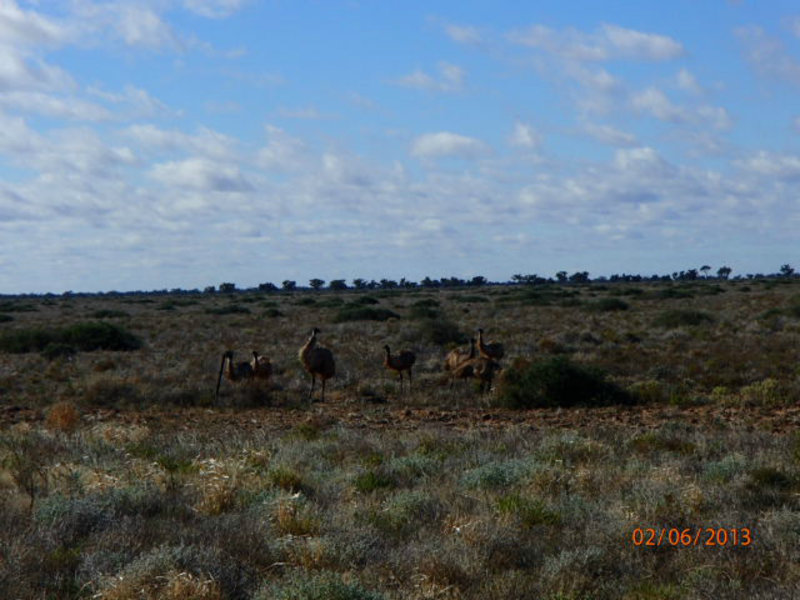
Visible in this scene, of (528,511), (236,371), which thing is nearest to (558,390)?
(236,371)

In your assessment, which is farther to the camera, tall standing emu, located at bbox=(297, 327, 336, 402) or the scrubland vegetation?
tall standing emu, located at bbox=(297, 327, 336, 402)

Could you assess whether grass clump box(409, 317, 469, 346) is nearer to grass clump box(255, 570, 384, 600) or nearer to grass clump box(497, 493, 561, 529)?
grass clump box(497, 493, 561, 529)

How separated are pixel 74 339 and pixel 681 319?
72.0 ft

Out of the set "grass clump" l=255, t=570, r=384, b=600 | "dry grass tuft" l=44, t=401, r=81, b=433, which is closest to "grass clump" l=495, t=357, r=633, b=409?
"dry grass tuft" l=44, t=401, r=81, b=433

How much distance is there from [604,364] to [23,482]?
16.3m

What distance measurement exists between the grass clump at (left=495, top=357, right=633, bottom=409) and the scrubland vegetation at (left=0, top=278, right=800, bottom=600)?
0.15 feet

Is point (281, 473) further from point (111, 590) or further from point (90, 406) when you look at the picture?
point (90, 406)

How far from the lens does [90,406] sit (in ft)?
61.3

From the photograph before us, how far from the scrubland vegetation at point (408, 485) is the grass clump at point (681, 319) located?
11630 millimetres

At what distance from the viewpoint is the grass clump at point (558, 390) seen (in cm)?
1758

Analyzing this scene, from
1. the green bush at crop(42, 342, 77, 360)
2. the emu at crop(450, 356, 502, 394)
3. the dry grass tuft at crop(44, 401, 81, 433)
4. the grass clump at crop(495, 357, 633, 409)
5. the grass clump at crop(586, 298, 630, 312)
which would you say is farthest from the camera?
the grass clump at crop(586, 298, 630, 312)

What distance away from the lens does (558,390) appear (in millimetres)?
17625

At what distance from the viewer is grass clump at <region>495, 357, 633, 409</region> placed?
1758 centimetres
